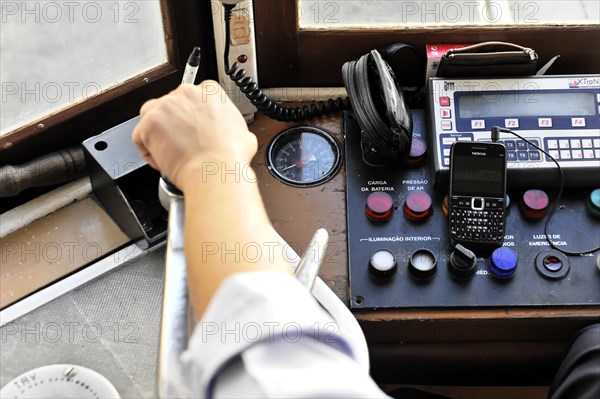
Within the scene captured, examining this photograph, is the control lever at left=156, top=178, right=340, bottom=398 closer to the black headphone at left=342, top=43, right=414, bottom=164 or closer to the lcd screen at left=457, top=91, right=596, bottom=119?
the black headphone at left=342, top=43, right=414, bottom=164

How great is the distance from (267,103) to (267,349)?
2.23ft

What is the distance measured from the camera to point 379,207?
1.19 m

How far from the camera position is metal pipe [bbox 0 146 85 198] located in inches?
48.5

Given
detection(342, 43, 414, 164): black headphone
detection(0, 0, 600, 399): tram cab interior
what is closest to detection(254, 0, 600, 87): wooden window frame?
detection(0, 0, 600, 399): tram cab interior

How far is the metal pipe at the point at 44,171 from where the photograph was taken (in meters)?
1.23

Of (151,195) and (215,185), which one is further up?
(215,185)

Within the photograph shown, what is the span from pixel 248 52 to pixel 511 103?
0.43m

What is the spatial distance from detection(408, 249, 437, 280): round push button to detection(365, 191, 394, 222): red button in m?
0.08

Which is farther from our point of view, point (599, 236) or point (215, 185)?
point (599, 236)

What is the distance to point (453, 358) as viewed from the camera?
126cm

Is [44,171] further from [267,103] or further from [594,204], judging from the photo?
[594,204]

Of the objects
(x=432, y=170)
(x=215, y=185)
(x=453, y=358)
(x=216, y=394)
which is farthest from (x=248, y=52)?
(x=216, y=394)

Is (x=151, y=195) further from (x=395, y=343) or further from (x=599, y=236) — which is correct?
(x=599, y=236)

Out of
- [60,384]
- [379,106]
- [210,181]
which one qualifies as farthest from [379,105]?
[60,384]
